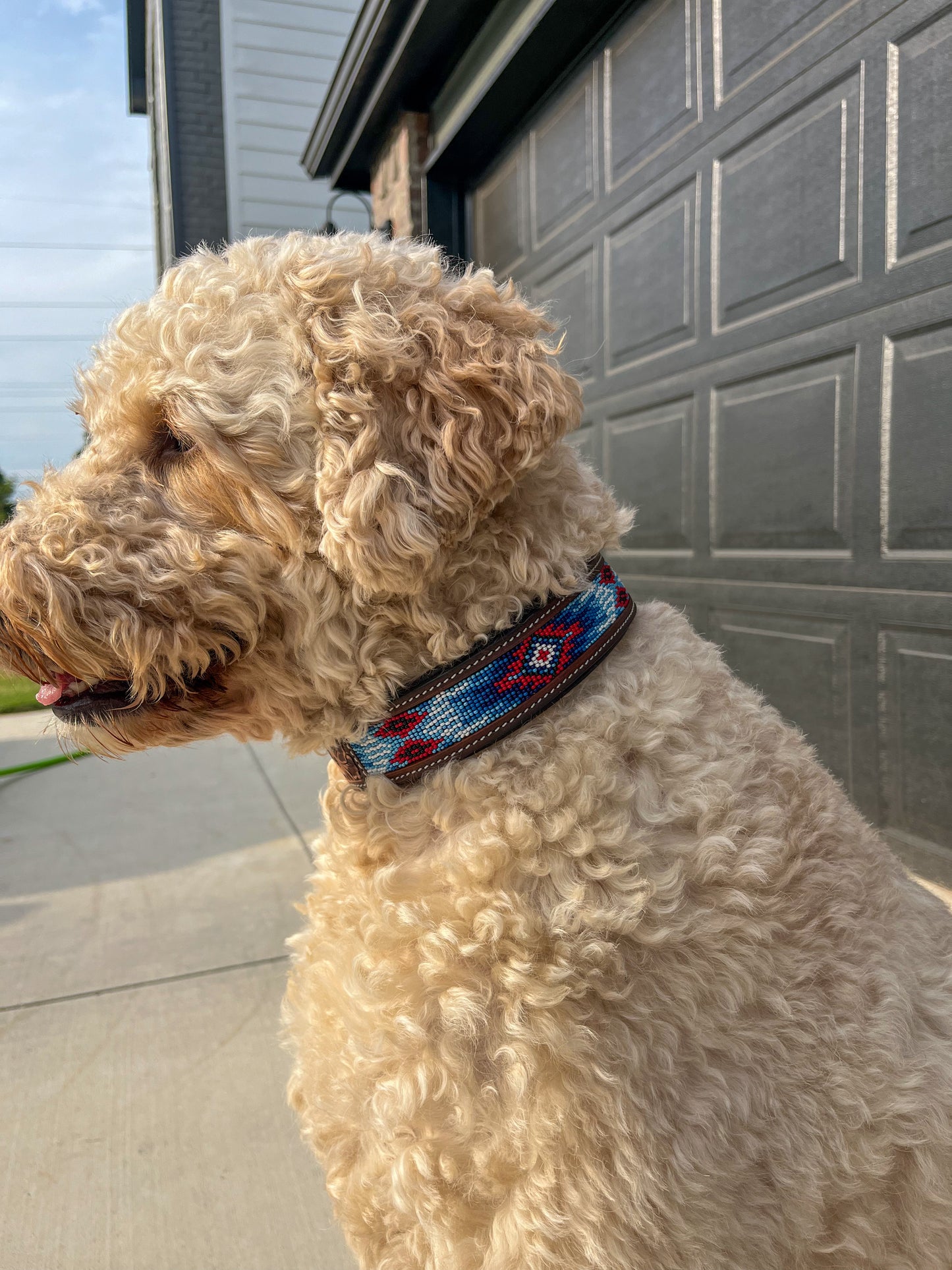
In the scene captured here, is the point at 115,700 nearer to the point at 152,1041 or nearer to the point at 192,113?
the point at 152,1041

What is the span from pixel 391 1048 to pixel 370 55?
5.99 metres

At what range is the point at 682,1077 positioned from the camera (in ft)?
3.50

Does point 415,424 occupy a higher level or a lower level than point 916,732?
higher

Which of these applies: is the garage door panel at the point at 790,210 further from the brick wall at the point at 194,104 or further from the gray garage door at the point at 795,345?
the brick wall at the point at 194,104

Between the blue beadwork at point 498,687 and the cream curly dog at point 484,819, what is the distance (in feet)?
0.15

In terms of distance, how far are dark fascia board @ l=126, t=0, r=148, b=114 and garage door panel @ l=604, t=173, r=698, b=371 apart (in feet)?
54.3

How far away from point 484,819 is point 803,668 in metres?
2.27

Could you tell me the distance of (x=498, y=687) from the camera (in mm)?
1194

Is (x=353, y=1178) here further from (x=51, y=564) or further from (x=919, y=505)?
(x=919, y=505)

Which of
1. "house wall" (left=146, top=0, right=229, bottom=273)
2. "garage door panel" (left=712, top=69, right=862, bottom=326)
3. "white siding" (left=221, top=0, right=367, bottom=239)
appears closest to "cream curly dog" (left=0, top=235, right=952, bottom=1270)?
"garage door panel" (left=712, top=69, right=862, bottom=326)

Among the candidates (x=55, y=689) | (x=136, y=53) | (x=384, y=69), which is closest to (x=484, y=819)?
(x=55, y=689)

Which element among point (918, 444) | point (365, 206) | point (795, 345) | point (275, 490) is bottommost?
point (275, 490)

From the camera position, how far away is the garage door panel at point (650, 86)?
10.9 feet

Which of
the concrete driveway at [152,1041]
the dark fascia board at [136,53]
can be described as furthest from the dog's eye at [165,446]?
the dark fascia board at [136,53]
